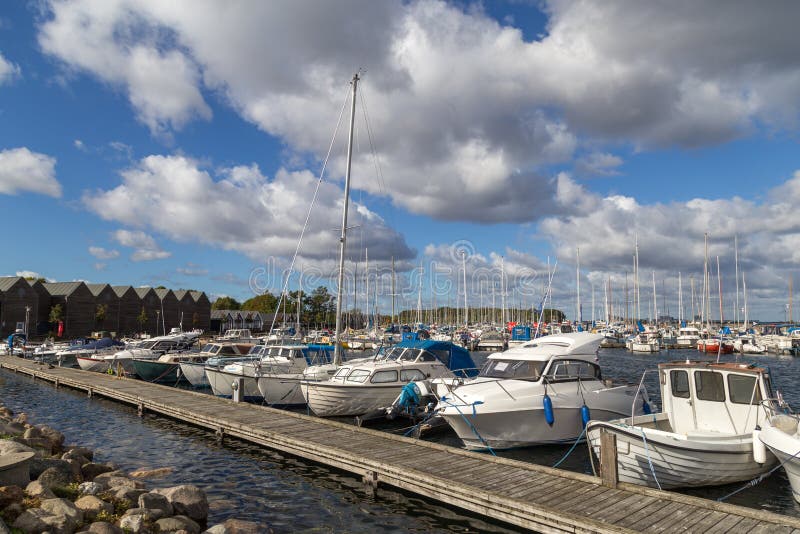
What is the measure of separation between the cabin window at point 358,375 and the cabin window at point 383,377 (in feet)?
0.99

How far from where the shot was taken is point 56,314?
267 ft

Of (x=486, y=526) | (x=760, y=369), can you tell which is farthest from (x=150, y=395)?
(x=760, y=369)

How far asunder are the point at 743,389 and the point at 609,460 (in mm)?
5363

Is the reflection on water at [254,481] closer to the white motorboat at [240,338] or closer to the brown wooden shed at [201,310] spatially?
the white motorboat at [240,338]

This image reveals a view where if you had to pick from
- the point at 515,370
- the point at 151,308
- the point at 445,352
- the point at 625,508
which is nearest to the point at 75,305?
the point at 151,308

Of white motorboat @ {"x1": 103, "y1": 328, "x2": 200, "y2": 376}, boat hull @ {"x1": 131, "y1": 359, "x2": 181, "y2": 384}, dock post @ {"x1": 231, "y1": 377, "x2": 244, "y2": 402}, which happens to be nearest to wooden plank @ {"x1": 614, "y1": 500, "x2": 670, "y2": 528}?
dock post @ {"x1": 231, "y1": 377, "x2": 244, "y2": 402}

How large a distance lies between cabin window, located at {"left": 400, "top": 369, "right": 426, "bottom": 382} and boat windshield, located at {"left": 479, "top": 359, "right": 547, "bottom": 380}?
15.6ft

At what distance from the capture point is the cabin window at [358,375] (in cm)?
2145

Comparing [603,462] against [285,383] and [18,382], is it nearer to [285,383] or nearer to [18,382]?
[285,383]

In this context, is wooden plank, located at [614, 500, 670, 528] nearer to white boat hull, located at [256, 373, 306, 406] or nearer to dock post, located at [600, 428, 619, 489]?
dock post, located at [600, 428, 619, 489]

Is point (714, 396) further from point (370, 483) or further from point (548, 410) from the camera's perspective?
→ point (370, 483)

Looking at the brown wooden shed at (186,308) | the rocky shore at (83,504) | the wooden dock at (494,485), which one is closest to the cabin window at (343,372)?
the wooden dock at (494,485)

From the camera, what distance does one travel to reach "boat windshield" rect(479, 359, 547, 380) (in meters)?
17.1

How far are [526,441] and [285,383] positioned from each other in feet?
39.7
